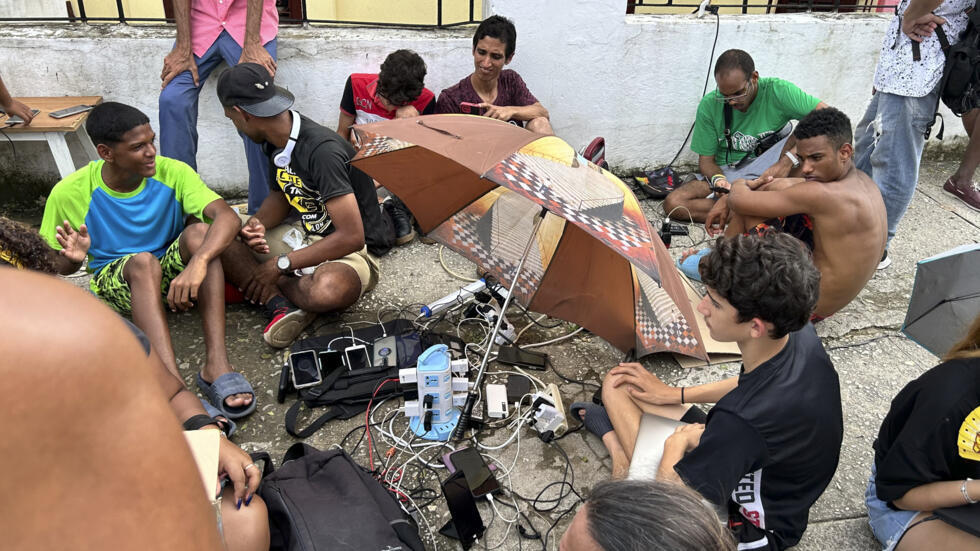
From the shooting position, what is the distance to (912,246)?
4855 mm

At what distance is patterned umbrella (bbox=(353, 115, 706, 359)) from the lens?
2352mm

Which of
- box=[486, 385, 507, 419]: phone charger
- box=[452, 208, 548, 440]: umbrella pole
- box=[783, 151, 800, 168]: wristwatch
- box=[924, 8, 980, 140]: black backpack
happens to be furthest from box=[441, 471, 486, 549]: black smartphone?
box=[924, 8, 980, 140]: black backpack

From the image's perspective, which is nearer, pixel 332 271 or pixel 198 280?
pixel 198 280

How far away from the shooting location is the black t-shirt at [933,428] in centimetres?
209

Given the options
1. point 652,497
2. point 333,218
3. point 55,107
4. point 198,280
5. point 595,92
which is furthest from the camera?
point 595,92

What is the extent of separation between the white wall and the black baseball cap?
1.36m

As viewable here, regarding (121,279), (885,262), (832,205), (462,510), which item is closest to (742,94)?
(885,262)

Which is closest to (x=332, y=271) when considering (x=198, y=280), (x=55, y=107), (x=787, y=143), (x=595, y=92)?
(x=198, y=280)

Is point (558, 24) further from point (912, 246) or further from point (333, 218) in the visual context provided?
point (912, 246)

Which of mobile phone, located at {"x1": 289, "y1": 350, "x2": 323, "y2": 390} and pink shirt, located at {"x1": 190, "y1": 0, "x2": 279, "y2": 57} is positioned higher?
pink shirt, located at {"x1": 190, "y1": 0, "x2": 279, "y2": 57}

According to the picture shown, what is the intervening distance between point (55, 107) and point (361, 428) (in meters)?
3.25

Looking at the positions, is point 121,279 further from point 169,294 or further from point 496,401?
point 496,401

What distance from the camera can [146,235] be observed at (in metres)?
3.57

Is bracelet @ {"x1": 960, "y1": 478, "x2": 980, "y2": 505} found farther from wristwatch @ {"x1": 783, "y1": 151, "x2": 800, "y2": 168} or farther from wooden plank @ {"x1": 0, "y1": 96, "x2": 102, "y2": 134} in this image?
wooden plank @ {"x1": 0, "y1": 96, "x2": 102, "y2": 134}
